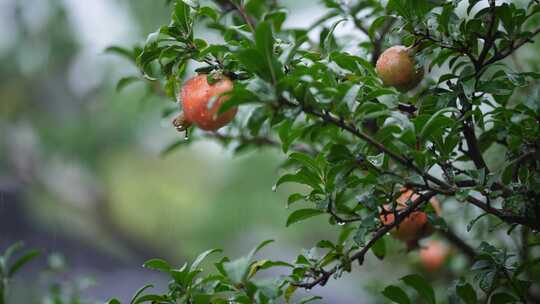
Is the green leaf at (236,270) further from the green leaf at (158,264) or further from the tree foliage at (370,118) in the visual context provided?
the green leaf at (158,264)

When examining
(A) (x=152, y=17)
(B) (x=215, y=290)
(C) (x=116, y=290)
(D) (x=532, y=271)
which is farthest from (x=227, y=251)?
(B) (x=215, y=290)

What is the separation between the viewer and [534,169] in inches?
22.5

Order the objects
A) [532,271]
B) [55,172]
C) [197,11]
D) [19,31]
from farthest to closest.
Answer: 1. [55,172]
2. [19,31]
3. [532,271]
4. [197,11]

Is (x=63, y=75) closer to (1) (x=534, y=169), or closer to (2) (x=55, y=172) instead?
(2) (x=55, y=172)

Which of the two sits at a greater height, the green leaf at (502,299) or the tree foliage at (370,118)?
Answer: the tree foliage at (370,118)

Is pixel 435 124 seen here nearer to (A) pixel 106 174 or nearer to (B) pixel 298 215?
(B) pixel 298 215

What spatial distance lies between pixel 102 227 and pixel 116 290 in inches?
25.9

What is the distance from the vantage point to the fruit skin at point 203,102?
0.52 metres

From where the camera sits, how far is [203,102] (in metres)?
0.53

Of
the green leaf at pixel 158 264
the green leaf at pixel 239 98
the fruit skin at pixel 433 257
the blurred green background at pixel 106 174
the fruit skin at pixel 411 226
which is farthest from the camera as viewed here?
the blurred green background at pixel 106 174

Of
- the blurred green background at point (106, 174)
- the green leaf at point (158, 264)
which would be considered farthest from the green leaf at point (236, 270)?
the blurred green background at point (106, 174)

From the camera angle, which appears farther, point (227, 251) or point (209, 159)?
point (209, 159)

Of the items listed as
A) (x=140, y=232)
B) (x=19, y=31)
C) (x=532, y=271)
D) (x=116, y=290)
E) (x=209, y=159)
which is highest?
(x=19, y=31)

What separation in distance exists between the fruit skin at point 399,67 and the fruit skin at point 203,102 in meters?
0.16
